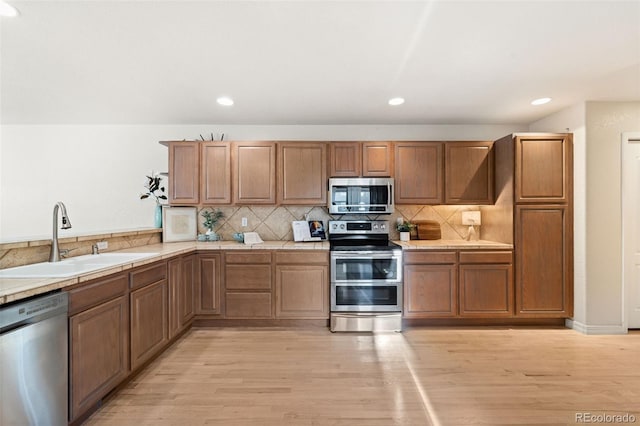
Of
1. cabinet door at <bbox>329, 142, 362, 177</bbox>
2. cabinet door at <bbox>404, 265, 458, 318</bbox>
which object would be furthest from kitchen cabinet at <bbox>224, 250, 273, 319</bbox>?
cabinet door at <bbox>404, 265, 458, 318</bbox>

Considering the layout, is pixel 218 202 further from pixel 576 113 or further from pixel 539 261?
pixel 576 113

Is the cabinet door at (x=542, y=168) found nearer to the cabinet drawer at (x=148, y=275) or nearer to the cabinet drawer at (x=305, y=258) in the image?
the cabinet drawer at (x=305, y=258)

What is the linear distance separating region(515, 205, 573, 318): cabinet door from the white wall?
125 cm

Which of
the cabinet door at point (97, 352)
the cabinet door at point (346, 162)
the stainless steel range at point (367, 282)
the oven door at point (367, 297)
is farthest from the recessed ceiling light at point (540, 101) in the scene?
the cabinet door at point (97, 352)

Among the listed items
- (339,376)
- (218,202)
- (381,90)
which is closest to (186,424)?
(339,376)

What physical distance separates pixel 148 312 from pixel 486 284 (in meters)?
3.28

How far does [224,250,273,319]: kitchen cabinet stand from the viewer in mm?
3133

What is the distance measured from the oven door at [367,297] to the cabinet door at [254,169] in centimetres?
136

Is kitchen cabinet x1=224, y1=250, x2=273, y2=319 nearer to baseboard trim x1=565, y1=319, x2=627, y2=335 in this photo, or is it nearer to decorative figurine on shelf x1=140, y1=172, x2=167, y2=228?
decorative figurine on shelf x1=140, y1=172, x2=167, y2=228

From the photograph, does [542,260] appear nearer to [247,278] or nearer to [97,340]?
[247,278]

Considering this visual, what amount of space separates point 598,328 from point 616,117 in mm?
2169

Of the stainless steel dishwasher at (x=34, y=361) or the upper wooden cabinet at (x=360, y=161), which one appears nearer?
the stainless steel dishwasher at (x=34, y=361)

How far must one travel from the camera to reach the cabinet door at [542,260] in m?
3.08
